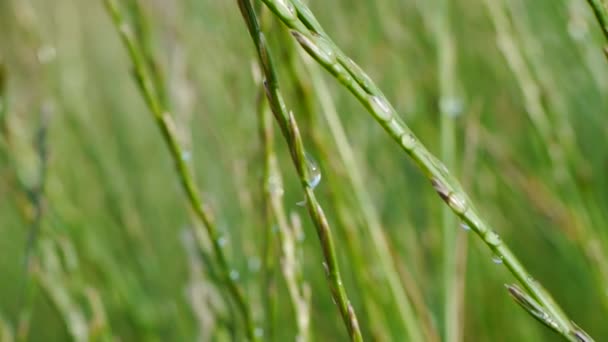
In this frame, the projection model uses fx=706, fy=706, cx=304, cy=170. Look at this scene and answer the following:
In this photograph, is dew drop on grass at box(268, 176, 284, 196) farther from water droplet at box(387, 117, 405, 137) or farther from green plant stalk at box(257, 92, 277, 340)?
water droplet at box(387, 117, 405, 137)

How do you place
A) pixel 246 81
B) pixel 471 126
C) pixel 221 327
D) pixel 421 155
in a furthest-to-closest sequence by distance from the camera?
pixel 246 81
pixel 471 126
pixel 221 327
pixel 421 155

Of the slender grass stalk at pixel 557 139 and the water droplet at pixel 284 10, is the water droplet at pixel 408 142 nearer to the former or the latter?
the water droplet at pixel 284 10

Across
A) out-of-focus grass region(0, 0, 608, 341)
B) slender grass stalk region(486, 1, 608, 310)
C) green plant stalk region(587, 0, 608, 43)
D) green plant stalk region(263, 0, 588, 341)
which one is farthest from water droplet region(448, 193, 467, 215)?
slender grass stalk region(486, 1, 608, 310)

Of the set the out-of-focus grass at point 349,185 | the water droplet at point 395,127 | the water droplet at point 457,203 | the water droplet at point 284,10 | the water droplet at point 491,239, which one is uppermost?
the out-of-focus grass at point 349,185

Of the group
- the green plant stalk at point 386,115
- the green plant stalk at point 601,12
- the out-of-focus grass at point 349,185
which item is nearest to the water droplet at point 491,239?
the green plant stalk at point 386,115

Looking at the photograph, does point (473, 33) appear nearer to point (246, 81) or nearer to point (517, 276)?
point (246, 81)

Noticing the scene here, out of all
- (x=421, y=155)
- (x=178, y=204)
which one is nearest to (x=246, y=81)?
(x=178, y=204)
